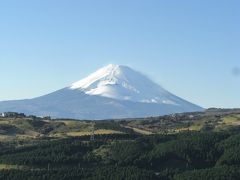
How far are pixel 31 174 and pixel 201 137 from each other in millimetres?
64235

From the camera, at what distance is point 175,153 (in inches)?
7096

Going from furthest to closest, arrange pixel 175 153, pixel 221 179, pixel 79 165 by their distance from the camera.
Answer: pixel 175 153 → pixel 79 165 → pixel 221 179

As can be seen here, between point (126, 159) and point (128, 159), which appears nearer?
point (126, 159)

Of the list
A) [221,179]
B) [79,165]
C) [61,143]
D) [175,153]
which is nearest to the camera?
[221,179]

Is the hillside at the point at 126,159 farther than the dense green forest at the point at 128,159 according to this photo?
No

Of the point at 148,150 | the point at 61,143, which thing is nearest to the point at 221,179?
the point at 148,150

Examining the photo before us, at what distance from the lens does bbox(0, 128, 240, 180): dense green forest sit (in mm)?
154500

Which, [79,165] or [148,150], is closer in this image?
[79,165]

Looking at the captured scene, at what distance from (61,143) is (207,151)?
44826mm

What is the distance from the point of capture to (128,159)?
Result: 176750 mm

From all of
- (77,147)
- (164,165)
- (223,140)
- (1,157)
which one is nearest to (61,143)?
(77,147)

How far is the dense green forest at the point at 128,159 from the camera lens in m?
154

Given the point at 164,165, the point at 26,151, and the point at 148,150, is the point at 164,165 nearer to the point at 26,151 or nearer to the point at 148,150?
the point at 148,150

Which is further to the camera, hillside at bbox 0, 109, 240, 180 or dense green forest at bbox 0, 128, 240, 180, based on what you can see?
dense green forest at bbox 0, 128, 240, 180
